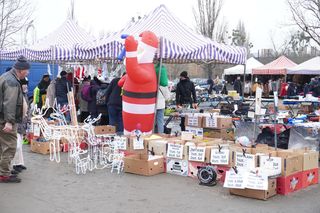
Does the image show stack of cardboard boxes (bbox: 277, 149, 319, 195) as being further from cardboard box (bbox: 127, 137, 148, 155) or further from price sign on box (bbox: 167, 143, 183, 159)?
cardboard box (bbox: 127, 137, 148, 155)

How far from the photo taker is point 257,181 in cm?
596

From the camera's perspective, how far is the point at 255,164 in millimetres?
6672

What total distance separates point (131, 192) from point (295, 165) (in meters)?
2.46

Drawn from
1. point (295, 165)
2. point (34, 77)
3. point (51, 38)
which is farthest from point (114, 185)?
point (34, 77)

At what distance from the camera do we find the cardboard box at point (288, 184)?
631 centimetres

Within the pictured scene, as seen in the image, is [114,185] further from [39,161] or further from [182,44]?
[182,44]

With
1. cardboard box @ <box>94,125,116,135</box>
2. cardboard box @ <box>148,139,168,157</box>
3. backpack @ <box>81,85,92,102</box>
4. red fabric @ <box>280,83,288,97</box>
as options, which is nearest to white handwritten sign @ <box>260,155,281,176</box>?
cardboard box @ <box>148,139,168,157</box>

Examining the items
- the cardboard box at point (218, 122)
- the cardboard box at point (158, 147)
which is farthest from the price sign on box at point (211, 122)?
the cardboard box at point (158, 147)

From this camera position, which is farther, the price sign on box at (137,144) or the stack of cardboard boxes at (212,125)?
the stack of cardboard boxes at (212,125)

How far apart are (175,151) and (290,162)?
6.33 ft

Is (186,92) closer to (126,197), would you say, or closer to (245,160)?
(245,160)

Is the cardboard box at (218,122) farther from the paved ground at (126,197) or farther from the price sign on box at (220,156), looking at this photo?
the price sign on box at (220,156)

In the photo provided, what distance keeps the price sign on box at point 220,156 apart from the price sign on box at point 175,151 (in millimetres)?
609

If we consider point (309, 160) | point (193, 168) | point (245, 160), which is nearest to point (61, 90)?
point (193, 168)
